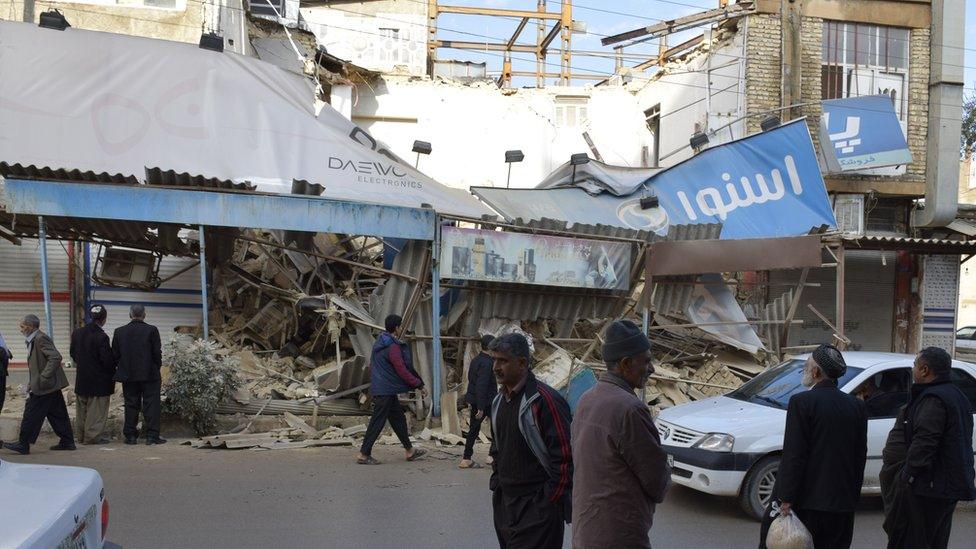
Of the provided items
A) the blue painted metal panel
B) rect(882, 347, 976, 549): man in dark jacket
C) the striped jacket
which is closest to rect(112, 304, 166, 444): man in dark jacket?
the blue painted metal panel

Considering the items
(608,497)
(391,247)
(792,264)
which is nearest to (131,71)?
(391,247)

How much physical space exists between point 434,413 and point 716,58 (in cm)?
1127

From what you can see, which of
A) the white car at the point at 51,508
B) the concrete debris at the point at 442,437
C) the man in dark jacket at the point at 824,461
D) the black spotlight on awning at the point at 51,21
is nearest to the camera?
the white car at the point at 51,508

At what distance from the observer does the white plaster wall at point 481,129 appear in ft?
72.8

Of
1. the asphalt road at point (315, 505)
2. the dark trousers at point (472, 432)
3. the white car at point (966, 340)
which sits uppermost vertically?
the dark trousers at point (472, 432)

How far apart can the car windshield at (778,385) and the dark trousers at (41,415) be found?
7259 millimetres

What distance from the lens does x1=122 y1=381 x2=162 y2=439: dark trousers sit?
10250 mm

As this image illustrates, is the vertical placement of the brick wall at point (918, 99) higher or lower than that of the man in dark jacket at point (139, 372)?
higher

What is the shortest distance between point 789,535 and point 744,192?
11.8m

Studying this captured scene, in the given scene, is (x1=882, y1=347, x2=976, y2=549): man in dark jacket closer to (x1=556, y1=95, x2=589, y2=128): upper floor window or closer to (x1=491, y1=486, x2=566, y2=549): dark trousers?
(x1=491, y1=486, x2=566, y2=549): dark trousers

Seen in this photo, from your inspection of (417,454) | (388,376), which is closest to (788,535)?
(388,376)

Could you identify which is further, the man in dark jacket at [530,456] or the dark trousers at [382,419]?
the dark trousers at [382,419]

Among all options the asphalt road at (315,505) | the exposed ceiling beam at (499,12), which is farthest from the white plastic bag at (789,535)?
the exposed ceiling beam at (499,12)

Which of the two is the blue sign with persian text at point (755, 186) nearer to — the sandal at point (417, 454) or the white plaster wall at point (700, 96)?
the white plaster wall at point (700, 96)
